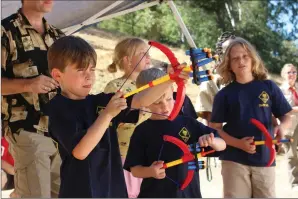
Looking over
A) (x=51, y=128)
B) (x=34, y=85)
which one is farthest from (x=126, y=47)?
(x=51, y=128)

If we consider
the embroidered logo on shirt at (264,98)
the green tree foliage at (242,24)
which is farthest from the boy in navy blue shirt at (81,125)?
the green tree foliage at (242,24)

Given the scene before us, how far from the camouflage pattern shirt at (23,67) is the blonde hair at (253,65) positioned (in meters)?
0.80

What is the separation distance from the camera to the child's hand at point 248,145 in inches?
83.3

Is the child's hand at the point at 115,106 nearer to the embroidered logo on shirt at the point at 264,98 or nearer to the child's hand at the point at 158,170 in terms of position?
the child's hand at the point at 158,170

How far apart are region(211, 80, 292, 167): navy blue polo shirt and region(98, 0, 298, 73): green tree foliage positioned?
2.19 metres

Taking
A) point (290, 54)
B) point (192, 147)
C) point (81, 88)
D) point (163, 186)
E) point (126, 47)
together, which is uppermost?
point (290, 54)

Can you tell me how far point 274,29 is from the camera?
6.42 metres

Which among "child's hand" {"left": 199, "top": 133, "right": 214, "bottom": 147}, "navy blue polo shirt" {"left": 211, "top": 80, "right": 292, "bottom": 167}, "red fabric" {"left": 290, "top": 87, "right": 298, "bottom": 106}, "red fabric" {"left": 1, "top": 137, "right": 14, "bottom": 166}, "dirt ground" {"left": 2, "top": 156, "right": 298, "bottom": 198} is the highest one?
"red fabric" {"left": 290, "top": 87, "right": 298, "bottom": 106}

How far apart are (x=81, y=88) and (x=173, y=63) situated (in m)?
0.27

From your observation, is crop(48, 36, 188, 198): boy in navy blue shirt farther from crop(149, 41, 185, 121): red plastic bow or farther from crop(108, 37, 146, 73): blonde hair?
crop(108, 37, 146, 73): blonde hair

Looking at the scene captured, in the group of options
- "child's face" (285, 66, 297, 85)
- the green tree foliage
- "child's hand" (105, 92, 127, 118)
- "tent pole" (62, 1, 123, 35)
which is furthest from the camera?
the green tree foliage

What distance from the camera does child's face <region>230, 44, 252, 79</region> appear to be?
229 centimetres

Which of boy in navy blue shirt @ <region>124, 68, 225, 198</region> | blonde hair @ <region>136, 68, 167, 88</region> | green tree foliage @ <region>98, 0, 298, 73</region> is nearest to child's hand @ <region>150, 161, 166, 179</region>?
boy in navy blue shirt @ <region>124, 68, 225, 198</region>

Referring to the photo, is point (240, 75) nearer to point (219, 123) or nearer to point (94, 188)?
point (219, 123)
